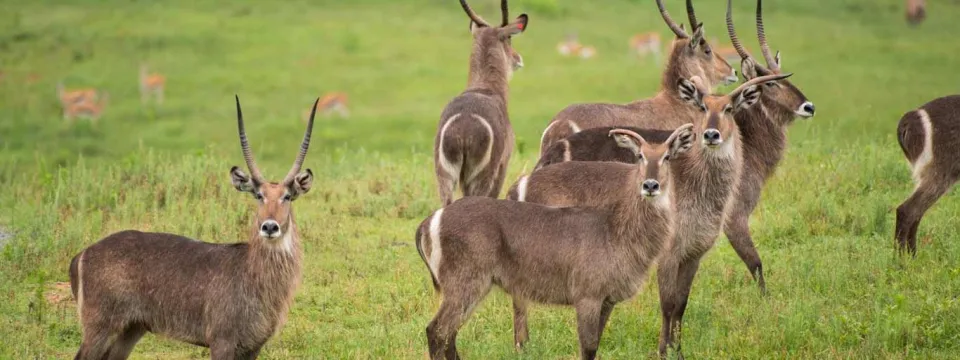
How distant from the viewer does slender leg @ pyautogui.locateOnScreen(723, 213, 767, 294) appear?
7445mm

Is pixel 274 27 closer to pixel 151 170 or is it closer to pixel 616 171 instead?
pixel 151 170

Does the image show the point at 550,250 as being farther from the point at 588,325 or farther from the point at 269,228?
the point at 269,228

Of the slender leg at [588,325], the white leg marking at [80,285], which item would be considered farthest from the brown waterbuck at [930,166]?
the white leg marking at [80,285]

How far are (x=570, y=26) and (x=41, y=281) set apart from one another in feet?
53.0

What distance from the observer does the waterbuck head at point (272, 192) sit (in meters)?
5.73

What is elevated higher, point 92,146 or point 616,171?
point 616,171

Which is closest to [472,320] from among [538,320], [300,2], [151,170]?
[538,320]

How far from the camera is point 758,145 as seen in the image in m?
7.70

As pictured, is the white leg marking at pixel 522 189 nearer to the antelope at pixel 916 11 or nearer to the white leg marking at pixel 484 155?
the white leg marking at pixel 484 155

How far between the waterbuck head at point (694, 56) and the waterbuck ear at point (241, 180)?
397 cm

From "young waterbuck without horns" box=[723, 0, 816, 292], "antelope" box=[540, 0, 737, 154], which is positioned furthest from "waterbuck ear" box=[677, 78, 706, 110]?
"antelope" box=[540, 0, 737, 154]

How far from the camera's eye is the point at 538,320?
7.15m

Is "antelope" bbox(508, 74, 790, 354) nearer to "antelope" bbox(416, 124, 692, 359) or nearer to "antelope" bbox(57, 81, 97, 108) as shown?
"antelope" bbox(416, 124, 692, 359)

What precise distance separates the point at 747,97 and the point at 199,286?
2979 millimetres
